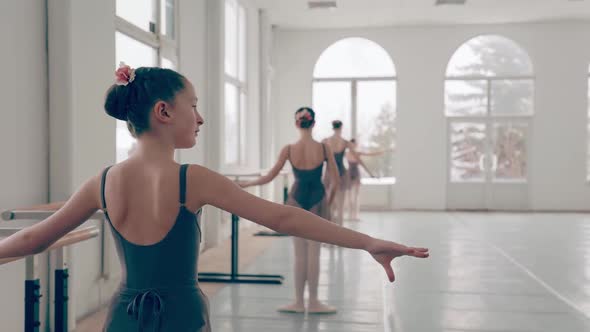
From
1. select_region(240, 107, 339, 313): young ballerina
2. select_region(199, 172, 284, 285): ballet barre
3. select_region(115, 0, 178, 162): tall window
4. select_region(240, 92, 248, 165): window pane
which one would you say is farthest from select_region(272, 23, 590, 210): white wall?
select_region(240, 107, 339, 313): young ballerina

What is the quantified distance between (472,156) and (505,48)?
2485 millimetres

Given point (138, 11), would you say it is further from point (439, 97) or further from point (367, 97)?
point (439, 97)

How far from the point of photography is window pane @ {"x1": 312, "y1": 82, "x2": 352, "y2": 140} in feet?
43.7

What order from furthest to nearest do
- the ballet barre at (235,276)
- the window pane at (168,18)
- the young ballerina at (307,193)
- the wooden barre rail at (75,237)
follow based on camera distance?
the window pane at (168,18), the ballet barre at (235,276), the young ballerina at (307,193), the wooden barre rail at (75,237)

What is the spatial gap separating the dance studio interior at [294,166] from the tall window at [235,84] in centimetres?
5

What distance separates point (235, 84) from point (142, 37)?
391cm

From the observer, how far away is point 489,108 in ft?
42.8

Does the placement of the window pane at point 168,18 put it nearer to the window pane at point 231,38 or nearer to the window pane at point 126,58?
the window pane at point 126,58

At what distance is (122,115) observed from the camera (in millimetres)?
1426

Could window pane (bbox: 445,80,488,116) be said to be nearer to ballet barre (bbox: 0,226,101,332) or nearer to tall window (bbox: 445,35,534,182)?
tall window (bbox: 445,35,534,182)

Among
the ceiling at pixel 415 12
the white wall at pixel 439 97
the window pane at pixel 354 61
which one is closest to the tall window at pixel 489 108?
the white wall at pixel 439 97

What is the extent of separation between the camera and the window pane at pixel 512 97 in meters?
12.9

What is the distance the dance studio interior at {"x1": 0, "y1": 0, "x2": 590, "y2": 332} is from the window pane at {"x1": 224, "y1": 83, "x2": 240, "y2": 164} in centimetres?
7

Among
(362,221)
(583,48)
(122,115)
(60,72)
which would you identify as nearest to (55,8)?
(60,72)
